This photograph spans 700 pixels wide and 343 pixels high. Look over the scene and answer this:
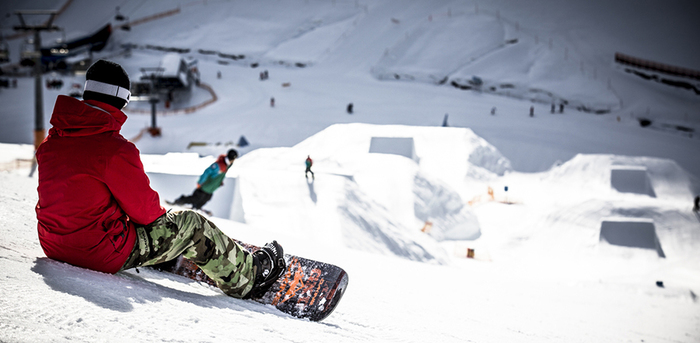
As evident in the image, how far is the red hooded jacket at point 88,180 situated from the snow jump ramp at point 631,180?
1817 cm

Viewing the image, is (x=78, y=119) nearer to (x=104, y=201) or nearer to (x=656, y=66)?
(x=104, y=201)

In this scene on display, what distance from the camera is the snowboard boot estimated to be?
7.23 ft

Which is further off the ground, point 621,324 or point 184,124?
point 184,124

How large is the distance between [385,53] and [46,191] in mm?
31417

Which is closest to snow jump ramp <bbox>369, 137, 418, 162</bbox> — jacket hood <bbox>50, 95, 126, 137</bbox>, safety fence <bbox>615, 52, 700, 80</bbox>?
jacket hood <bbox>50, 95, 126, 137</bbox>

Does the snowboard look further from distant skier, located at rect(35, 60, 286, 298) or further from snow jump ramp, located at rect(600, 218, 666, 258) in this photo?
snow jump ramp, located at rect(600, 218, 666, 258)

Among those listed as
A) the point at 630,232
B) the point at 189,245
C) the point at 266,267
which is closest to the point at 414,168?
the point at 630,232

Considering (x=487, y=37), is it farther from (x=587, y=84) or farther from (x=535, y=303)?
(x=535, y=303)

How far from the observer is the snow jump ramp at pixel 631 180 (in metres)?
15.8

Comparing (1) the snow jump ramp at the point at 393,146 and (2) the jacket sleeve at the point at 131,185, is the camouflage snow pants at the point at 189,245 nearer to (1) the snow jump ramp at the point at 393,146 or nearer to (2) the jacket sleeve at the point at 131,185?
(2) the jacket sleeve at the point at 131,185

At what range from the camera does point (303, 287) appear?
235 cm

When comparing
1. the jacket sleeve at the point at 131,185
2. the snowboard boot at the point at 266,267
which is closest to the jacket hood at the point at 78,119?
the jacket sleeve at the point at 131,185

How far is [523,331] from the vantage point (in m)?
3.21

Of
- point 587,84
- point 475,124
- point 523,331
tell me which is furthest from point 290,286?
point 587,84
